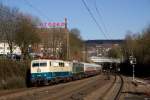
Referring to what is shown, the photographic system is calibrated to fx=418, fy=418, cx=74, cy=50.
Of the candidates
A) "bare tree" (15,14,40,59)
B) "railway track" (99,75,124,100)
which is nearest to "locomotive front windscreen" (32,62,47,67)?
"railway track" (99,75,124,100)

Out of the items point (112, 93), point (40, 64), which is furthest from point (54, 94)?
point (40, 64)

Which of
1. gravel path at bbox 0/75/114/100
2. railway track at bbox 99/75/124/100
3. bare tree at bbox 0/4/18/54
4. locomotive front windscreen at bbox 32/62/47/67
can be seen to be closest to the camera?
gravel path at bbox 0/75/114/100

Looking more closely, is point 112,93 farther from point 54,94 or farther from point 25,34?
point 25,34

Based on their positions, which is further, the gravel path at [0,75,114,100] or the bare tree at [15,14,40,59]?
the bare tree at [15,14,40,59]

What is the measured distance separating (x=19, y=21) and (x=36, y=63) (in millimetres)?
22974

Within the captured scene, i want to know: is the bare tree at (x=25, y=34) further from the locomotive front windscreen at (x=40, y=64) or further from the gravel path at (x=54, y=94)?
the gravel path at (x=54, y=94)

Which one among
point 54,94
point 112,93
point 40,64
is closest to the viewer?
point 54,94

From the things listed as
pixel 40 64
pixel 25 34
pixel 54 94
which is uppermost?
pixel 25 34

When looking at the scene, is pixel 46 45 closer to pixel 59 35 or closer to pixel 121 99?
pixel 59 35

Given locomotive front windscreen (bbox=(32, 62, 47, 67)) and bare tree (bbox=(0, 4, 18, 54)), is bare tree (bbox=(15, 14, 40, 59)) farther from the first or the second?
locomotive front windscreen (bbox=(32, 62, 47, 67))

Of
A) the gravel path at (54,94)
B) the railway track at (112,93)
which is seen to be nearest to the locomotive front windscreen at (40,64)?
the gravel path at (54,94)

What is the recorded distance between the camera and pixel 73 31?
161500 millimetres

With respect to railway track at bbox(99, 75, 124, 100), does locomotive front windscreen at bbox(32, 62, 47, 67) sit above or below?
above

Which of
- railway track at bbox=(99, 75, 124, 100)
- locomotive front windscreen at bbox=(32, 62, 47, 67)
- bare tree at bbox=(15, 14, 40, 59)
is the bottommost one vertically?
railway track at bbox=(99, 75, 124, 100)
